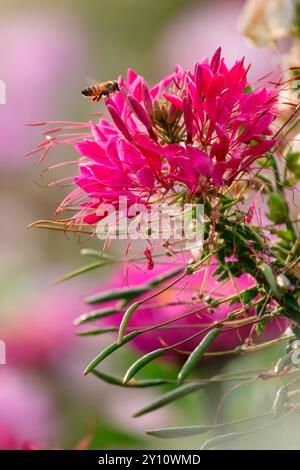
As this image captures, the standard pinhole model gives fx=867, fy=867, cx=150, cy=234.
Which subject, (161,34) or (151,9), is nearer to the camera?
(161,34)

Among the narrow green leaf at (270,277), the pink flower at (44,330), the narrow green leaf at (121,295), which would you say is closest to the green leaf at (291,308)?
the narrow green leaf at (270,277)

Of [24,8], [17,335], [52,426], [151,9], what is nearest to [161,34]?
[151,9]

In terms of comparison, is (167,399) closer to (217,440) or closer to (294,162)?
(217,440)

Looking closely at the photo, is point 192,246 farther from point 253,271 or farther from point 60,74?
point 60,74

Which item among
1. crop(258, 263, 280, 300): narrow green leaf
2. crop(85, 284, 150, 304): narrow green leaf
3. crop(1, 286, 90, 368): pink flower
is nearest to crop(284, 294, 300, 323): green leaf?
crop(258, 263, 280, 300): narrow green leaf

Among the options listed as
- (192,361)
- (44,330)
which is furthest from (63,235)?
(192,361)

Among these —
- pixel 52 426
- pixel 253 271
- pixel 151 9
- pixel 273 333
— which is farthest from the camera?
pixel 151 9

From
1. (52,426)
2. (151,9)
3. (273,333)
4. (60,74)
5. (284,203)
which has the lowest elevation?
(52,426)

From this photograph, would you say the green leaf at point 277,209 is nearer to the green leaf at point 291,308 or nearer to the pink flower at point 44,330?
the green leaf at point 291,308
